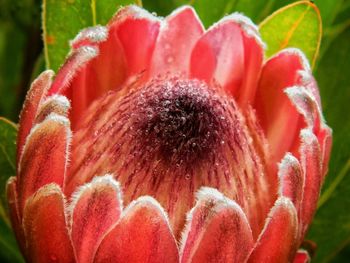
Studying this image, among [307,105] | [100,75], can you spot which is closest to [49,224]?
[100,75]

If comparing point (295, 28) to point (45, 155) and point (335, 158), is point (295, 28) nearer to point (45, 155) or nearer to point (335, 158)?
point (335, 158)

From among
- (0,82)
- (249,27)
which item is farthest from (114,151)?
(0,82)

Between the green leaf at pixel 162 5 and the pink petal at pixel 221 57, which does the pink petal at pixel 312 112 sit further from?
the green leaf at pixel 162 5

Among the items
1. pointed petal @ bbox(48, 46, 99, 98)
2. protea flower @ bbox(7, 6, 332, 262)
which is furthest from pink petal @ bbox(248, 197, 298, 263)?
pointed petal @ bbox(48, 46, 99, 98)

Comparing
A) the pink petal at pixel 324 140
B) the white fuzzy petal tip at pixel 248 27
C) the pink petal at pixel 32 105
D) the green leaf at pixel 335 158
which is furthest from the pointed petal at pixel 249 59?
the pink petal at pixel 32 105

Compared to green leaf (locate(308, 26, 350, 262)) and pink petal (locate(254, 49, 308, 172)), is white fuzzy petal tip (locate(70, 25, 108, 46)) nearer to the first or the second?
pink petal (locate(254, 49, 308, 172))
